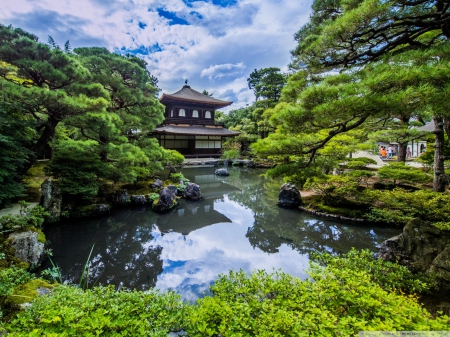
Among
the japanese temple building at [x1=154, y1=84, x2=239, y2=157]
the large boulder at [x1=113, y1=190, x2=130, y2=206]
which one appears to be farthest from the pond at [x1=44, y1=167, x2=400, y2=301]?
the japanese temple building at [x1=154, y1=84, x2=239, y2=157]

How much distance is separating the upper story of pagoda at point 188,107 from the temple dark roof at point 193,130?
48 cm

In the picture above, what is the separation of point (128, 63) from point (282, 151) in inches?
→ 242

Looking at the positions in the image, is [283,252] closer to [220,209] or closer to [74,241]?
[220,209]

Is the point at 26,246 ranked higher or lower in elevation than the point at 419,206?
lower

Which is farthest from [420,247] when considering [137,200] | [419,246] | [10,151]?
[10,151]

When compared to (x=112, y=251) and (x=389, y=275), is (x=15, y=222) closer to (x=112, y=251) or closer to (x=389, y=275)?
(x=112, y=251)

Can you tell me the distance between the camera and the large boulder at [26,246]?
312 centimetres

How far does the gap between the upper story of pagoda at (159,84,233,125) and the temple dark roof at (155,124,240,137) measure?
48 cm

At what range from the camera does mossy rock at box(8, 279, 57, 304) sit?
1.89 m

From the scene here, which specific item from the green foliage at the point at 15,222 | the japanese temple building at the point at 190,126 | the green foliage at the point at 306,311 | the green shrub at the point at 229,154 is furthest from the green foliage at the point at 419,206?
the japanese temple building at the point at 190,126

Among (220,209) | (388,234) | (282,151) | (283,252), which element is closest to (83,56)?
(220,209)

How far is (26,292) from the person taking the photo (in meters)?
2.06

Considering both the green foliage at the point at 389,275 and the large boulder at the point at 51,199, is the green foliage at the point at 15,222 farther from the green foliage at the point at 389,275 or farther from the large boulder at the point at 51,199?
the green foliage at the point at 389,275

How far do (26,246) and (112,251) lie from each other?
51.1 inches
